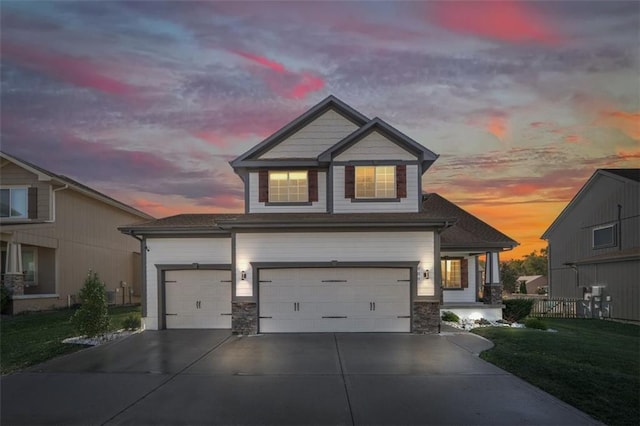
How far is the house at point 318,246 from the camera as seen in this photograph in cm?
1564

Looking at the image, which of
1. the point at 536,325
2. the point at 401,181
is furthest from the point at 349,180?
the point at 536,325

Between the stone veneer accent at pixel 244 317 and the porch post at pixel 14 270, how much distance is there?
41.3ft

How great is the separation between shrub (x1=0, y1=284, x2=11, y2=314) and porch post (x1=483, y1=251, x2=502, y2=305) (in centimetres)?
2105

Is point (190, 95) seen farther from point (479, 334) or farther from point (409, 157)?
point (479, 334)

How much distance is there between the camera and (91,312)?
552 inches

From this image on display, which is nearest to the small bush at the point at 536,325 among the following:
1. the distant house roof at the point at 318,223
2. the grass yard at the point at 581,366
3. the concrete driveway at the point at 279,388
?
the grass yard at the point at 581,366

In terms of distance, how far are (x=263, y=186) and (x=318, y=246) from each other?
359 centimetres

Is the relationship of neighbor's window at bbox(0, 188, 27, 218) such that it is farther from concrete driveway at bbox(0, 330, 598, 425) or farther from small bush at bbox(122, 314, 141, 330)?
concrete driveway at bbox(0, 330, 598, 425)

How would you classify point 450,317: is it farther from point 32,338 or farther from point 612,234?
point 32,338

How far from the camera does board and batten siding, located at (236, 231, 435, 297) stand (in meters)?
15.7

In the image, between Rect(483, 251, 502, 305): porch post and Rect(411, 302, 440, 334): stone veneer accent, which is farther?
Rect(483, 251, 502, 305): porch post

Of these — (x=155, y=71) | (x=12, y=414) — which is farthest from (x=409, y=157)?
(x=12, y=414)

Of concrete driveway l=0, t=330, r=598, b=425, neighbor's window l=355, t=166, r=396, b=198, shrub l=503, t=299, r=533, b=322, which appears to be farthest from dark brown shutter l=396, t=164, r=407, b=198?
shrub l=503, t=299, r=533, b=322

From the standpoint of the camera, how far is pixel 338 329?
51.3ft
